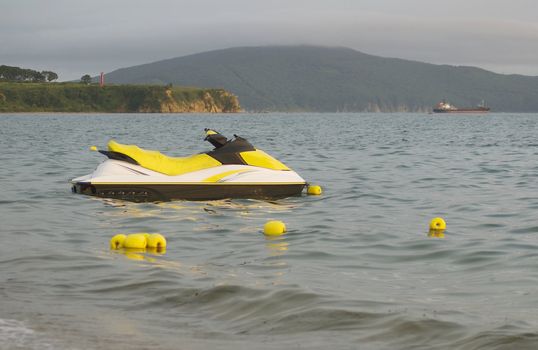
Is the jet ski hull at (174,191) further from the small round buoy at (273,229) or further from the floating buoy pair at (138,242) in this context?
the floating buoy pair at (138,242)

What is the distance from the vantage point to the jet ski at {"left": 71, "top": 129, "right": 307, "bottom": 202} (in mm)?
15820

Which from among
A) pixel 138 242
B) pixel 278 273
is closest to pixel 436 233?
pixel 278 273

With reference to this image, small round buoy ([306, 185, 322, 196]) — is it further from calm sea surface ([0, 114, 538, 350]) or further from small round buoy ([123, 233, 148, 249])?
small round buoy ([123, 233, 148, 249])

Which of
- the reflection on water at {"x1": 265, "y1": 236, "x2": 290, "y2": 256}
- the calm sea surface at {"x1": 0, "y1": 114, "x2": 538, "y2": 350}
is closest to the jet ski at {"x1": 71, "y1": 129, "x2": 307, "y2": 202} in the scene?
the calm sea surface at {"x1": 0, "y1": 114, "x2": 538, "y2": 350}

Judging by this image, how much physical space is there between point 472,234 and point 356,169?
12441mm

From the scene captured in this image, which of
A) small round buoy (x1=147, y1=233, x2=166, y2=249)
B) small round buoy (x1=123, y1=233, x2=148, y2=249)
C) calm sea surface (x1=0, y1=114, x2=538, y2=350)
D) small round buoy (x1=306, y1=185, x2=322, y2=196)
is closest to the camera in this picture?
calm sea surface (x1=0, y1=114, x2=538, y2=350)

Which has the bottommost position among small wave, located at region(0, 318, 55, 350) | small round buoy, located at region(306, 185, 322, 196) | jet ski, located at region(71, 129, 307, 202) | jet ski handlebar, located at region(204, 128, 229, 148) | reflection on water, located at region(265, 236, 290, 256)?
small wave, located at region(0, 318, 55, 350)

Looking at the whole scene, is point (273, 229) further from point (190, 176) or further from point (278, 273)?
point (190, 176)

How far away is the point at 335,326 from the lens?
7.47 meters

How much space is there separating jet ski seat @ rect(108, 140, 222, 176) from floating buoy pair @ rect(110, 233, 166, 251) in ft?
15.8

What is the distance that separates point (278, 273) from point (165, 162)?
702cm

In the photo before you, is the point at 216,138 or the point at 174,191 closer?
the point at 174,191

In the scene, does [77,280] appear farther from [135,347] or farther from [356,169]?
[356,169]

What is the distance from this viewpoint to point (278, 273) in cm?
965
